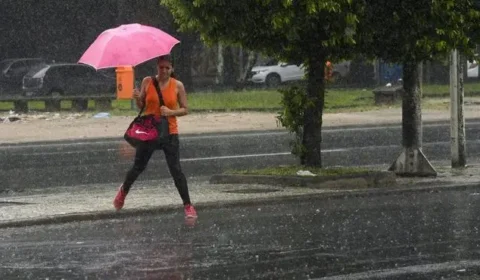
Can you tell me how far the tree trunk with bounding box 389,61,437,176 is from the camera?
17219mm

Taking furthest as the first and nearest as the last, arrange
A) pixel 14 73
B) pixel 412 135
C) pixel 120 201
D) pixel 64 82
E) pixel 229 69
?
pixel 229 69, pixel 14 73, pixel 64 82, pixel 412 135, pixel 120 201

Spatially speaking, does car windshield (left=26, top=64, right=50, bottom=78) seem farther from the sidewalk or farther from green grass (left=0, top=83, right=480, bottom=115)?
the sidewalk

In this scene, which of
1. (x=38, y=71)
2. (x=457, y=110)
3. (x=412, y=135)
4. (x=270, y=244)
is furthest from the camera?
(x=38, y=71)

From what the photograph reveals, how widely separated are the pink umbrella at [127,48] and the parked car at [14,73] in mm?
34460

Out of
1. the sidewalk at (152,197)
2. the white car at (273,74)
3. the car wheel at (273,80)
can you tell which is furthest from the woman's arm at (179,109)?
the white car at (273,74)

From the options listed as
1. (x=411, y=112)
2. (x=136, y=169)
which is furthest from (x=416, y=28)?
(x=136, y=169)

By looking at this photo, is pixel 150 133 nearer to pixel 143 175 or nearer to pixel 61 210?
pixel 61 210

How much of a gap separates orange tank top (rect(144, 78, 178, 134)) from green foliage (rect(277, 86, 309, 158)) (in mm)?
3412

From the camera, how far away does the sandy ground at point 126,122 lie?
2784 centimetres

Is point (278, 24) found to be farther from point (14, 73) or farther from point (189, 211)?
point (14, 73)

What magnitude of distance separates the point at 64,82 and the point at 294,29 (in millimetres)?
28135

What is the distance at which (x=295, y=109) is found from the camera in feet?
53.9

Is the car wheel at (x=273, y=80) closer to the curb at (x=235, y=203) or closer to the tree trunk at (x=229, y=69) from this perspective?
the tree trunk at (x=229, y=69)

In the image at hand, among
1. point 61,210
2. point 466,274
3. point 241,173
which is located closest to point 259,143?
point 241,173
